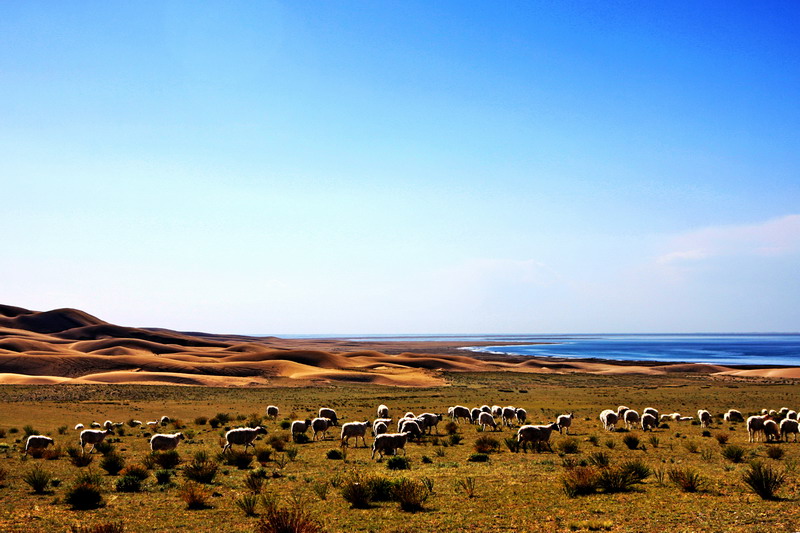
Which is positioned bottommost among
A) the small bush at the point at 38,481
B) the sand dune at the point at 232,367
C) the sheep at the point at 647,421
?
the sand dune at the point at 232,367

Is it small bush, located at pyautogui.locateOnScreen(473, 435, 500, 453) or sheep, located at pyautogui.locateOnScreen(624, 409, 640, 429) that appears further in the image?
sheep, located at pyautogui.locateOnScreen(624, 409, 640, 429)

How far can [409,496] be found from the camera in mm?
11117

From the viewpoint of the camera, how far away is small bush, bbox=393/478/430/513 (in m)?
11.0

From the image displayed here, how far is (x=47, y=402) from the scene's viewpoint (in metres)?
40.0

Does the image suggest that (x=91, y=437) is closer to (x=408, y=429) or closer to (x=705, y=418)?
(x=408, y=429)

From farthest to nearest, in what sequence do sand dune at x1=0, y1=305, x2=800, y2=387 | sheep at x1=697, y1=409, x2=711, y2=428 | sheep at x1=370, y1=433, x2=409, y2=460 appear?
sand dune at x1=0, y1=305, x2=800, y2=387
sheep at x1=697, y1=409, x2=711, y2=428
sheep at x1=370, y1=433, x2=409, y2=460

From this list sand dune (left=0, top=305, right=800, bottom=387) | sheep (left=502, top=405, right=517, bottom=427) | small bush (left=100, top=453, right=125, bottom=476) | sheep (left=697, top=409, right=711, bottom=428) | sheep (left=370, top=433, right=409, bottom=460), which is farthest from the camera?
sand dune (left=0, top=305, right=800, bottom=387)

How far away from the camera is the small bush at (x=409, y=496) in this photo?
36.2 feet

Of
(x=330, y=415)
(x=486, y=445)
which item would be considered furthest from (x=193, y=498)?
(x=330, y=415)

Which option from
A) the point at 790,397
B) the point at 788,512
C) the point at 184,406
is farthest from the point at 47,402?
the point at 790,397

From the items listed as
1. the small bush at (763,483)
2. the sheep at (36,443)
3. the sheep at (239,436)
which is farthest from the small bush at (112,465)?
the small bush at (763,483)

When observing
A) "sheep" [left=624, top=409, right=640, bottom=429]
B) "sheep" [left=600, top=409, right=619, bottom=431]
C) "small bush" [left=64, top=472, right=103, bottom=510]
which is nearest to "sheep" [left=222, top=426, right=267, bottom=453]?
"small bush" [left=64, top=472, right=103, bottom=510]

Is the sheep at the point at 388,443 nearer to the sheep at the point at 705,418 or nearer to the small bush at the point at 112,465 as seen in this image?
the small bush at the point at 112,465

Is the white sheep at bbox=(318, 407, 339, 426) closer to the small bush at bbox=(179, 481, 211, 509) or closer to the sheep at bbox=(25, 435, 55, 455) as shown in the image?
the sheep at bbox=(25, 435, 55, 455)
